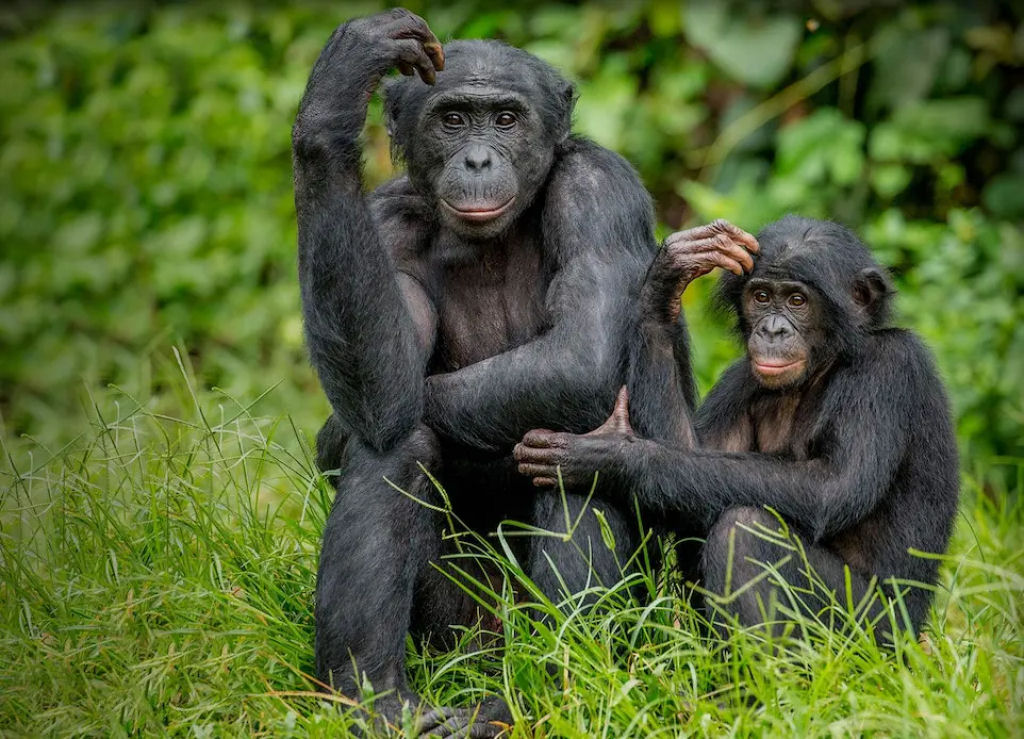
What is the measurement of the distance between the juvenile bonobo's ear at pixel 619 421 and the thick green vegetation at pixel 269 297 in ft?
1.77

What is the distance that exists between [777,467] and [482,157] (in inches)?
55.3

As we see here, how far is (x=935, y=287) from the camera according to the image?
7855 mm

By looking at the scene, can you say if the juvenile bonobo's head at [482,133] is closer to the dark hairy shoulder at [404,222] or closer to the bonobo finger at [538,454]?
the dark hairy shoulder at [404,222]

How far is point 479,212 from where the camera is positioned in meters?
4.49

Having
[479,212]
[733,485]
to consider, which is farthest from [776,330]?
[479,212]

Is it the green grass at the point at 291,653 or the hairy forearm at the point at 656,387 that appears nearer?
the green grass at the point at 291,653

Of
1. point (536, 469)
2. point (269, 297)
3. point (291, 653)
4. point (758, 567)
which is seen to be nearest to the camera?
point (758, 567)

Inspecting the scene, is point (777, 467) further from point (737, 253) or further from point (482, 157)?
point (482, 157)

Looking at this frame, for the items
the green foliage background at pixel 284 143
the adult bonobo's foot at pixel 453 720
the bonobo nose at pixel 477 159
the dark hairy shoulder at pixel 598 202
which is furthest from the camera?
the green foliage background at pixel 284 143

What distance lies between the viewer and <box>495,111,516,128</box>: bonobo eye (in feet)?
15.3

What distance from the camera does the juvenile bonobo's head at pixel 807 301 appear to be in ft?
14.8

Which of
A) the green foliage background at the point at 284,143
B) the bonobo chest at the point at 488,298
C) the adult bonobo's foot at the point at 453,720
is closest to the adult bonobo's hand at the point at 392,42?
the bonobo chest at the point at 488,298

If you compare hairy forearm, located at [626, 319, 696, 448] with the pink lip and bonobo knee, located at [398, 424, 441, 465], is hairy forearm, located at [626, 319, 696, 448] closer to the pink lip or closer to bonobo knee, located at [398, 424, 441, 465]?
the pink lip

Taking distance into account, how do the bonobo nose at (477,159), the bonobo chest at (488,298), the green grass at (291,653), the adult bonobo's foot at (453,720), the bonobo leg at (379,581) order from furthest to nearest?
1. the bonobo chest at (488,298)
2. the bonobo nose at (477,159)
3. the bonobo leg at (379,581)
4. the adult bonobo's foot at (453,720)
5. the green grass at (291,653)
